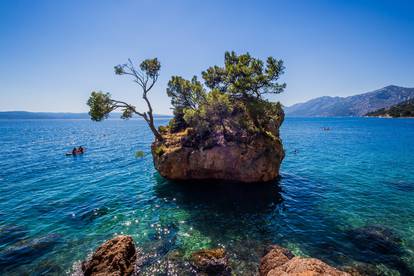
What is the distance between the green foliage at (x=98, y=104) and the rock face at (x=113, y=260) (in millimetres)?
18411

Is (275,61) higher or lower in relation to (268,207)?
higher

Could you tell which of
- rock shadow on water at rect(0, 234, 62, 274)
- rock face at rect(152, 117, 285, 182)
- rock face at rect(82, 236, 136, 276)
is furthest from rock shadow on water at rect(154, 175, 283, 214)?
rock shadow on water at rect(0, 234, 62, 274)

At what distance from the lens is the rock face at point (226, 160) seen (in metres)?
26.5

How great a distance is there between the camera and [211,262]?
13.1 m

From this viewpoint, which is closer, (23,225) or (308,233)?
(308,233)

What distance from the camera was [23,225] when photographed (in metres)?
18.6

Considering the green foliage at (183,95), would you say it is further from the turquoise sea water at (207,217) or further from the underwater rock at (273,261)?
the underwater rock at (273,261)

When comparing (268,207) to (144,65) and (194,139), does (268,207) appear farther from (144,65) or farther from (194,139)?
(144,65)

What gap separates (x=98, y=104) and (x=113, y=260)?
20526mm

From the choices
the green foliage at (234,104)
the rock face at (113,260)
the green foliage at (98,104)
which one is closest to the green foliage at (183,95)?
the green foliage at (234,104)

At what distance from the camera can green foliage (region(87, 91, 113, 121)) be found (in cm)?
2730

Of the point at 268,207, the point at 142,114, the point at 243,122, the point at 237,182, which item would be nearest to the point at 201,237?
the point at 268,207

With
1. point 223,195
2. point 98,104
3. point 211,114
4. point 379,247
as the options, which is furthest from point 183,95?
point 379,247

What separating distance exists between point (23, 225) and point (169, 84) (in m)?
23.2
